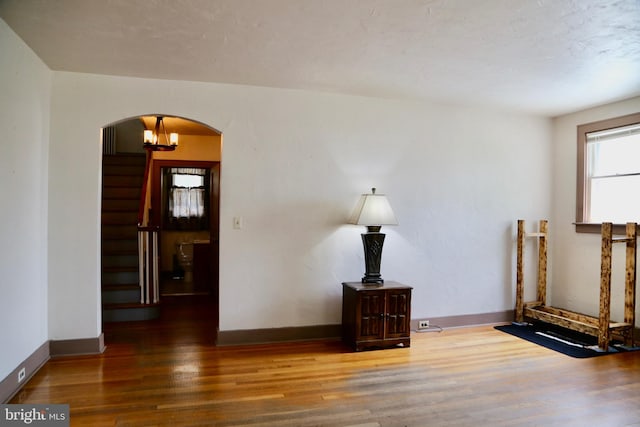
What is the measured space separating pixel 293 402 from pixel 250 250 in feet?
5.30

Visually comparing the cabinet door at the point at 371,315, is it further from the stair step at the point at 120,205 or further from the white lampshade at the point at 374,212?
the stair step at the point at 120,205

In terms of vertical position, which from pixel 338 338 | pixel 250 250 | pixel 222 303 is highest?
pixel 250 250

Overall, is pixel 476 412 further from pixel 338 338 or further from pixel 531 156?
pixel 531 156

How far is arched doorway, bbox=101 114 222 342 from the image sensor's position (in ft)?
16.0

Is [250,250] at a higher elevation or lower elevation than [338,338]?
higher

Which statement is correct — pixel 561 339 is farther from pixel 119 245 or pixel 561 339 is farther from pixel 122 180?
pixel 122 180

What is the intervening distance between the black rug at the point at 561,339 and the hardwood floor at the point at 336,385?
154mm

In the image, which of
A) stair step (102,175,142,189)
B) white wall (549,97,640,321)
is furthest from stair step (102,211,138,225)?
white wall (549,97,640,321)

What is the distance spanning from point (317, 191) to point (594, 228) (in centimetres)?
309

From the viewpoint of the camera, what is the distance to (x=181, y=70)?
3.53 metres

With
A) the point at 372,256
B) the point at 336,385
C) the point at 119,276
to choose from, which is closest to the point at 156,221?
the point at 119,276

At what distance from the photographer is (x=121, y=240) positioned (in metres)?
5.45

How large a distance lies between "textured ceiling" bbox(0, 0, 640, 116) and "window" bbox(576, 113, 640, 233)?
0.50 meters

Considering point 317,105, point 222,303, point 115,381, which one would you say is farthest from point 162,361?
point 317,105
